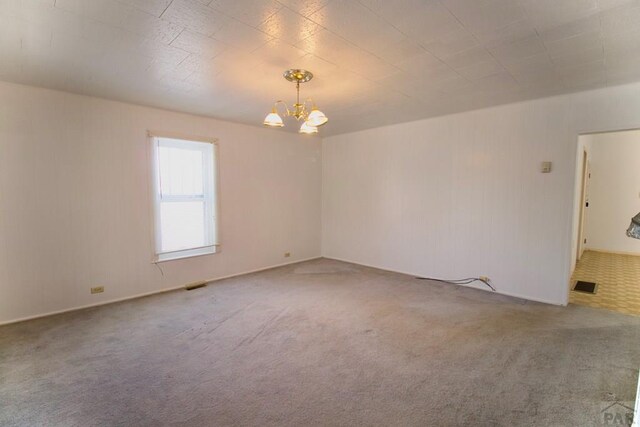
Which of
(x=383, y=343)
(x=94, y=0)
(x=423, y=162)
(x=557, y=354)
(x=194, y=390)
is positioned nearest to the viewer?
(x=94, y=0)

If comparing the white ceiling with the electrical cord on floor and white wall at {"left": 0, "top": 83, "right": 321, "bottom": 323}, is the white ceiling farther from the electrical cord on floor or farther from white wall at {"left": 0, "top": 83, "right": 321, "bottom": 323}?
the electrical cord on floor

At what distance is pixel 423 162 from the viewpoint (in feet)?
15.8

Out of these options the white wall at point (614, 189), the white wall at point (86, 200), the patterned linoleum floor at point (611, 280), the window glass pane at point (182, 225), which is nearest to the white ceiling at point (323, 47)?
the white wall at point (86, 200)

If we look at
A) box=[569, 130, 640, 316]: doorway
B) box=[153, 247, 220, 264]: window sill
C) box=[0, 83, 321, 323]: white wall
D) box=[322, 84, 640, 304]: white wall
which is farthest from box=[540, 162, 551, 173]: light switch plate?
box=[153, 247, 220, 264]: window sill

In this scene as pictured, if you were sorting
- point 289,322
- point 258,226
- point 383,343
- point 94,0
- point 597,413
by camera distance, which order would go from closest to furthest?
point 94,0 < point 597,413 < point 383,343 < point 289,322 < point 258,226

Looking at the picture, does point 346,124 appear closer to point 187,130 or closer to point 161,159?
point 187,130

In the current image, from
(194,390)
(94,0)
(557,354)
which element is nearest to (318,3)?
(94,0)

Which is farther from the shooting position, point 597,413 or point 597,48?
point 597,48

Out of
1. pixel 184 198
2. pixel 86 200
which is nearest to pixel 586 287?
pixel 184 198

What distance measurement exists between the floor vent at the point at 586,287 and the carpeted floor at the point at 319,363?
869 millimetres

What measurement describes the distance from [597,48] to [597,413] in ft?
8.68

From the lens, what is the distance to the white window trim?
405cm

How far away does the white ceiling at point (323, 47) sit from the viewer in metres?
1.85

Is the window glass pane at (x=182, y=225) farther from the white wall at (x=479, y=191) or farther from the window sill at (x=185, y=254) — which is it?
the white wall at (x=479, y=191)
